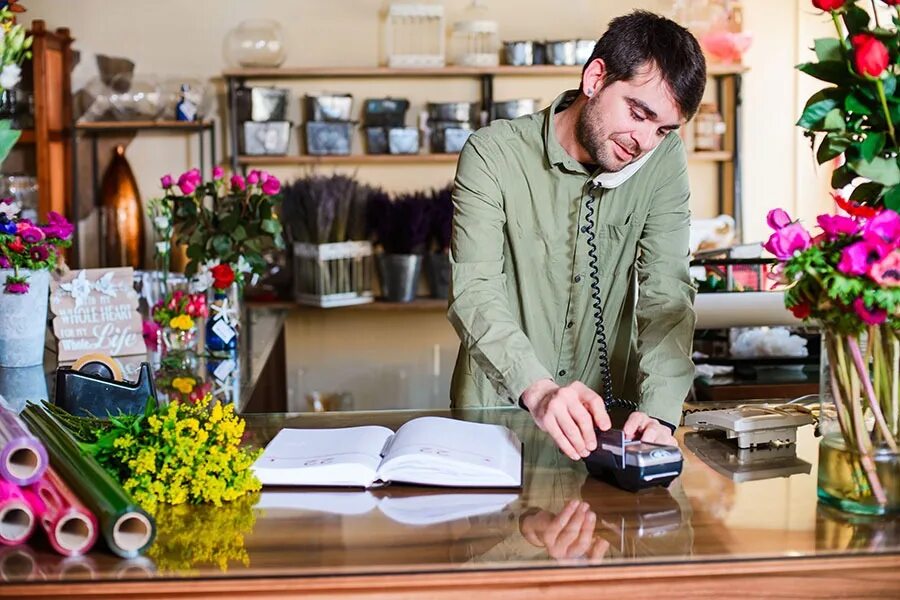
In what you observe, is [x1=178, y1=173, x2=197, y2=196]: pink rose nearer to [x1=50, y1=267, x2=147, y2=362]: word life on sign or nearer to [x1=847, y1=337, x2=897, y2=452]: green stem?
[x1=50, y1=267, x2=147, y2=362]: word life on sign

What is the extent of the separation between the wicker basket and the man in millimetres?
2057

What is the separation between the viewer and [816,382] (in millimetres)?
2889

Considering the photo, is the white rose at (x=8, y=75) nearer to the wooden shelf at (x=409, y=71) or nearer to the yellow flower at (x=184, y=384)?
the yellow flower at (x=184, y=384)

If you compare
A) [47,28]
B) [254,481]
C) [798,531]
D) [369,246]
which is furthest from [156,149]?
[798,531]

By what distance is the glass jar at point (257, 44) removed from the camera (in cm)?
458

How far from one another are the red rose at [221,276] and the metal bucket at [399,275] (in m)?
1.38

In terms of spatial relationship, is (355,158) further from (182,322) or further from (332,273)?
(182,322)

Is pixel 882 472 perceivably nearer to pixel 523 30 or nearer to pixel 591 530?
pixel 591 530

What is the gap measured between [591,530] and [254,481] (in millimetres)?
456

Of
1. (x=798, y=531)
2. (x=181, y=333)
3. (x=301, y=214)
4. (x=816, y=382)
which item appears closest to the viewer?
(x=798, y=531)

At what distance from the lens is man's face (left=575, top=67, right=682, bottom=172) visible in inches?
77.7

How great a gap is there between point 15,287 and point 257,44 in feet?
7.19

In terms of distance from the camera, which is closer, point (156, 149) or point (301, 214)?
point (301, 214)

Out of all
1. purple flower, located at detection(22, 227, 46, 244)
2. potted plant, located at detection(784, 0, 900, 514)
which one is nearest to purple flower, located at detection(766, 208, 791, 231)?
potted plant, located at detection(784, 0, 900, 514)
